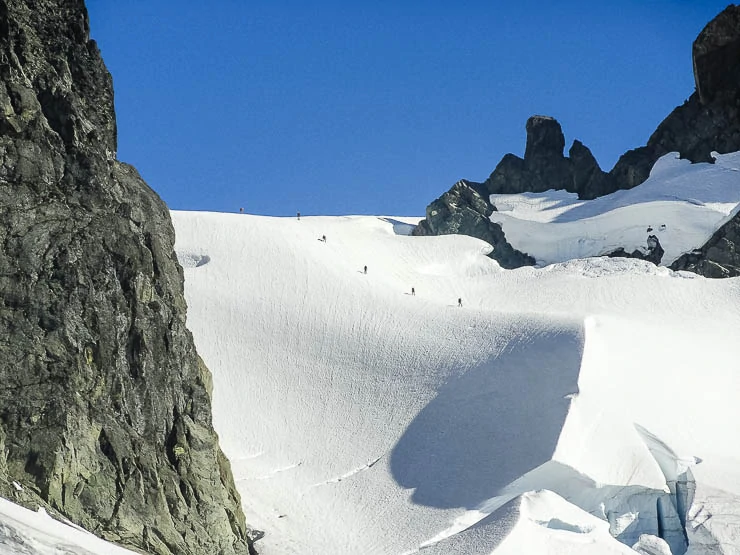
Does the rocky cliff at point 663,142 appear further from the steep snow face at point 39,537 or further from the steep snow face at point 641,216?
the steep snow face at point 39,537

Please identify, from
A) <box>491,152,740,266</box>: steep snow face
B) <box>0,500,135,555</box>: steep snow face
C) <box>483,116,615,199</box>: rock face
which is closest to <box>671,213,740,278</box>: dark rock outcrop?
<box>491,152,740,266</box>: steep snow face

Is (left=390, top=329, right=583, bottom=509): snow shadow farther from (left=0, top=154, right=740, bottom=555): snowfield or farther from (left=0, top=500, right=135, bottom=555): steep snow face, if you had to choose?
(left=0, top=500, right=135, bottom=555): steep snow face

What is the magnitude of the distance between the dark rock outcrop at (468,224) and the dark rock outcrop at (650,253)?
689 centimetres

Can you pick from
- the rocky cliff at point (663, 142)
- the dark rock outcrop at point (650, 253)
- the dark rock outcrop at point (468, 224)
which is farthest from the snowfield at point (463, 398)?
the rocky cliff at point (663, 142)

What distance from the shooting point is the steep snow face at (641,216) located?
7169 centimetres

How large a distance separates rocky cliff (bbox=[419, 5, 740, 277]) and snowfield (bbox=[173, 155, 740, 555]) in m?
17.8

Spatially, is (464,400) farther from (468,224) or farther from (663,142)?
(663,142)

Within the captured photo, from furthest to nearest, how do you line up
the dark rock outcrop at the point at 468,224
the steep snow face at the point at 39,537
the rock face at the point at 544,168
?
the rock face at the point at 544,168 → the dark rock outcrop at the point at 468,224 → the steep snow face at the point at 39,537

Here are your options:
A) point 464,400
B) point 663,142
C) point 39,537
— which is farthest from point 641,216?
point 39,537

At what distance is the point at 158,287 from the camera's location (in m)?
31.8

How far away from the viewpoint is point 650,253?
7231 centimetres

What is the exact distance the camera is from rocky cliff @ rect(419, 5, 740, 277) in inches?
3081

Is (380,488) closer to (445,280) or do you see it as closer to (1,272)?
(1,272)

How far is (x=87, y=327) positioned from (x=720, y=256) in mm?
49016
